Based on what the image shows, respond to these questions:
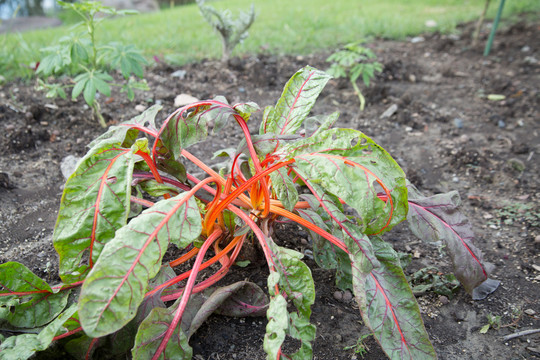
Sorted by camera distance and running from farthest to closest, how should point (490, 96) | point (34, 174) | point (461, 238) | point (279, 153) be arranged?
point (490, 96) → point (34, 174) → point (461, 238) → point (279, 153)

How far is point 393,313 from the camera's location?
147 centimetres

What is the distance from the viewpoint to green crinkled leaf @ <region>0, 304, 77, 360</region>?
1223 mm

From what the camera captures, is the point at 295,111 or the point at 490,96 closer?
the point at 295,111

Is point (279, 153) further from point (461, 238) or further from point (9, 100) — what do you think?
point (9, 100)

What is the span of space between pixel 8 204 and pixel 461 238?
228 centimetres

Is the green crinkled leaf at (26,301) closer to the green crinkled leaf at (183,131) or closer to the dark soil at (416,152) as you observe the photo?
the dark soil at (416,152)

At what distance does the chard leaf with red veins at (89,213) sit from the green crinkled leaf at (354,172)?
0.57 metres

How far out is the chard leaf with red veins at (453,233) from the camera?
64.5 inches

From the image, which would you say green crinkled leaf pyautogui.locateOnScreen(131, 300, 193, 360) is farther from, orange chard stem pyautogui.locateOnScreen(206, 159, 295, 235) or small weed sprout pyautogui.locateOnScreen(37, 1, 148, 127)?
small weed sprout pyautogui.locateOnScreen(37, 1, 148, 127)

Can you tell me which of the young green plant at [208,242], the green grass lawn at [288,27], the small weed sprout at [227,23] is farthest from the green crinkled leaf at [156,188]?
the green grass lawn at [288,27]

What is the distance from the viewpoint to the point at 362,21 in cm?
555

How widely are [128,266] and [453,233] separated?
1257 millimetres

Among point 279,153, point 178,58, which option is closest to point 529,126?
point 279,153

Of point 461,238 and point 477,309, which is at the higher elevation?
point 461,238
